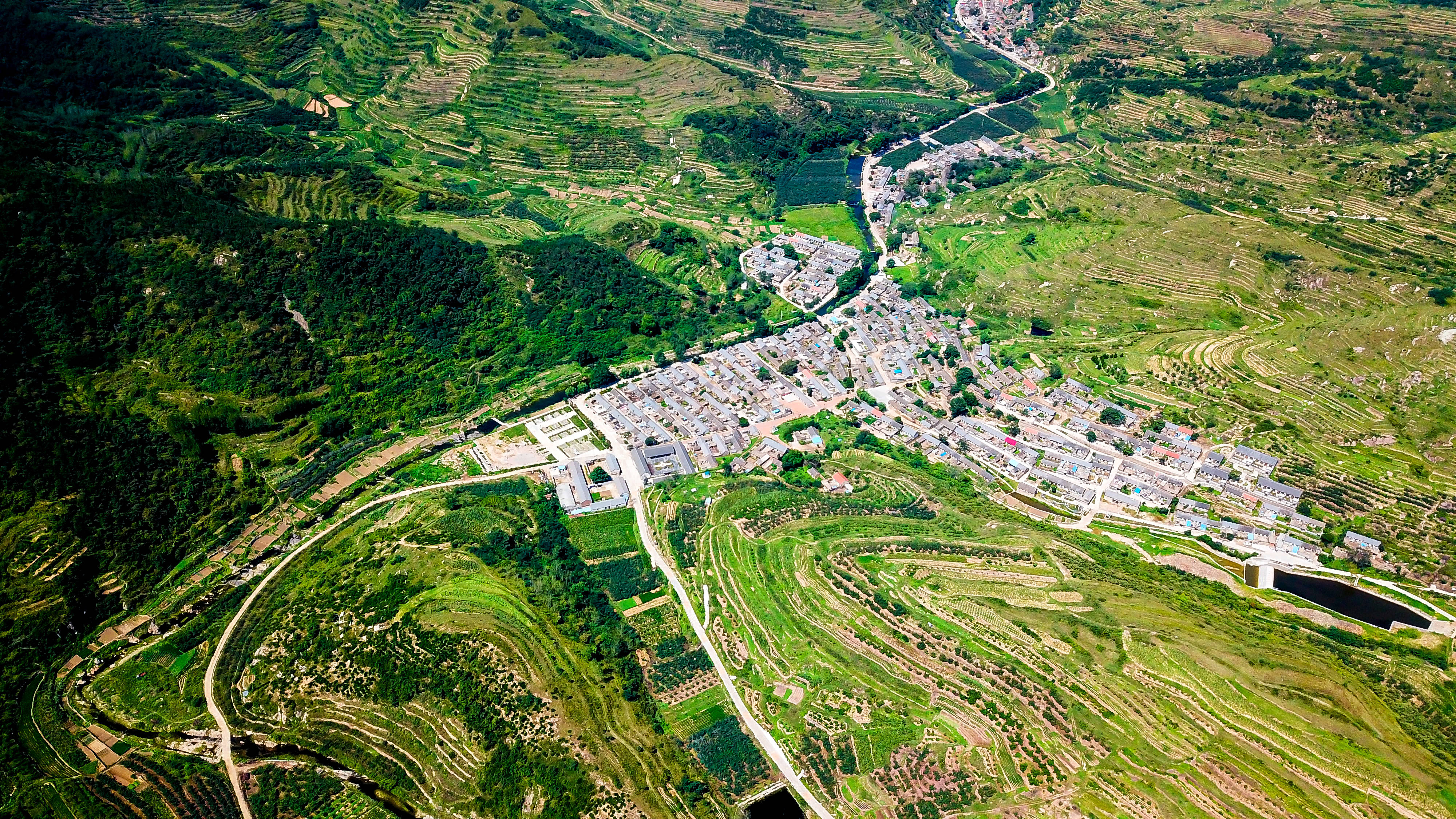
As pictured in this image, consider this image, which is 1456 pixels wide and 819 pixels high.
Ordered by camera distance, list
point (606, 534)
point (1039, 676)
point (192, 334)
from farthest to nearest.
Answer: point (192, 334) < point (606, 534) < point (1039, 676)

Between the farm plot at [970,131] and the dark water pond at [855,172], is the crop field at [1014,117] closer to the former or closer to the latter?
the farm plot at [970,131]

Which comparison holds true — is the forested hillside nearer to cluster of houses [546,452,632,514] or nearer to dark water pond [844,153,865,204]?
cluster of houses [546,452,632,514]

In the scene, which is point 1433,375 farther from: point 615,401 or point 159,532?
point 159,532

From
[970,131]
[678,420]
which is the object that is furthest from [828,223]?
[678,420]

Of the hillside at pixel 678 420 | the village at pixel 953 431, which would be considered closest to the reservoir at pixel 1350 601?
the hillside at pixel 678 420

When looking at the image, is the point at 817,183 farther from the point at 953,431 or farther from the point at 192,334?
the point at 192,334

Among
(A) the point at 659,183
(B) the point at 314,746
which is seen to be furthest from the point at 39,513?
(A) the point at 659,183
